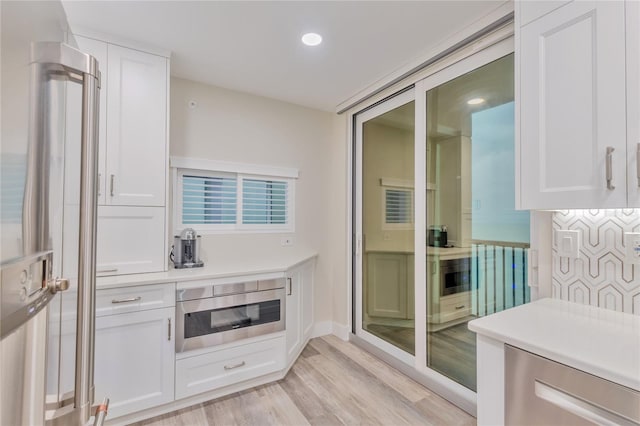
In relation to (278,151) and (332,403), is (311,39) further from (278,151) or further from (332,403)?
(332,403)

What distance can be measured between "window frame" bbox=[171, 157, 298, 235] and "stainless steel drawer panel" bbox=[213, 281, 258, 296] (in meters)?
0.77

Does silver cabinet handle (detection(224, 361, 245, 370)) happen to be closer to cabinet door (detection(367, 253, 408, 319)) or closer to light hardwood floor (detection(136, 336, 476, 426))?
light hardwood floor (detection(136, 336, 476, 426))

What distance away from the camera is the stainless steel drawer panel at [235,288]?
225 cm

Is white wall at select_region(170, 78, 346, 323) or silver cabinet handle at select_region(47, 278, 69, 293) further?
white wall at select_region(170, 78, 346, 323)

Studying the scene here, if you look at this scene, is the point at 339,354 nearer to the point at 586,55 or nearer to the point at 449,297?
the point at 449,297

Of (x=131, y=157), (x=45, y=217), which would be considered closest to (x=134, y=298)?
(x=131, y=157)

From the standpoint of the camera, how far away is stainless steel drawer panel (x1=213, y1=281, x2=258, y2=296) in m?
2.25

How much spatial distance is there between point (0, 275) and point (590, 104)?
1832mm

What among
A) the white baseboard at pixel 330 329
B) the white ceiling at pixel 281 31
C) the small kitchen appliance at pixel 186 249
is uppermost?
the white ceiling at pixel 281 31

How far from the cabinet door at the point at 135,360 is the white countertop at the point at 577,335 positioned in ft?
6.22

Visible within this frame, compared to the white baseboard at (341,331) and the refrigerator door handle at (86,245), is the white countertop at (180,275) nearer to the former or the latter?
the white baseboard at (341,331)

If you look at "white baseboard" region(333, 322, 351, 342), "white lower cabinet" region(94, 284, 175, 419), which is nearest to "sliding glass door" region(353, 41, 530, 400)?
"white baseboard" region(333, 322, 351, 342)

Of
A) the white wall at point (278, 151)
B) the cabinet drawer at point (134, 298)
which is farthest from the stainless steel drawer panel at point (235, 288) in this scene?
the white wall at point (278, 151)

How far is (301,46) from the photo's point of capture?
2277 millimetres
